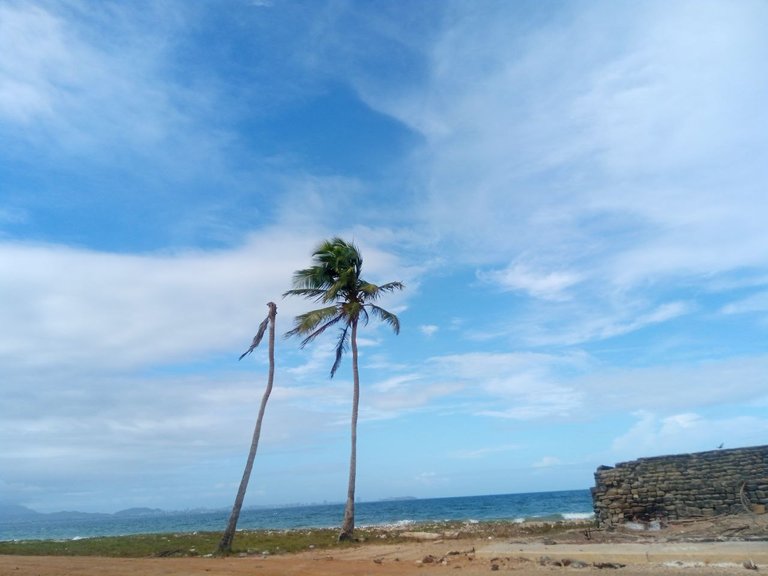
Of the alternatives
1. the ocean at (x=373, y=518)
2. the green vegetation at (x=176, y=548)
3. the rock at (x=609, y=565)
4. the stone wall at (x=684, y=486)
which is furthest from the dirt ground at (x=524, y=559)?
the ocean at (x=373, y=518)

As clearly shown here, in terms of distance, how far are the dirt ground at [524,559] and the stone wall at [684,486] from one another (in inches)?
40.4

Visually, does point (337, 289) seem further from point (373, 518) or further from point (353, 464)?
point (373, 518)

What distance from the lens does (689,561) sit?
11.0 metres

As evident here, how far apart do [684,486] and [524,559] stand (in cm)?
759

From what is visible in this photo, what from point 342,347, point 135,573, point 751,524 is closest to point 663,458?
point 751,524

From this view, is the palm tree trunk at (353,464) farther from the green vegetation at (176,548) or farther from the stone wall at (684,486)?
the stone wall at (684,486)

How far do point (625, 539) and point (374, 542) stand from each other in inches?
325

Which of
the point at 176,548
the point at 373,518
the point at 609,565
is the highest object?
the point at 373,518

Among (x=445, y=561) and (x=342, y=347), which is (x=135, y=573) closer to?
(x=445, y=561)

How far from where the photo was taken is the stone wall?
17109 mm

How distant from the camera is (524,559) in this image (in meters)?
13.0

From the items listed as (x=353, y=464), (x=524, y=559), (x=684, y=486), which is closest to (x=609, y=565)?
(x=524, y=559)

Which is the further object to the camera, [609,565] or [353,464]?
[353,464]

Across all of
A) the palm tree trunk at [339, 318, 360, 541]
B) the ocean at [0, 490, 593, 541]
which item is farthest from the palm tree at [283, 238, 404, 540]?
the ocean at [0, 490, 593, 541]
